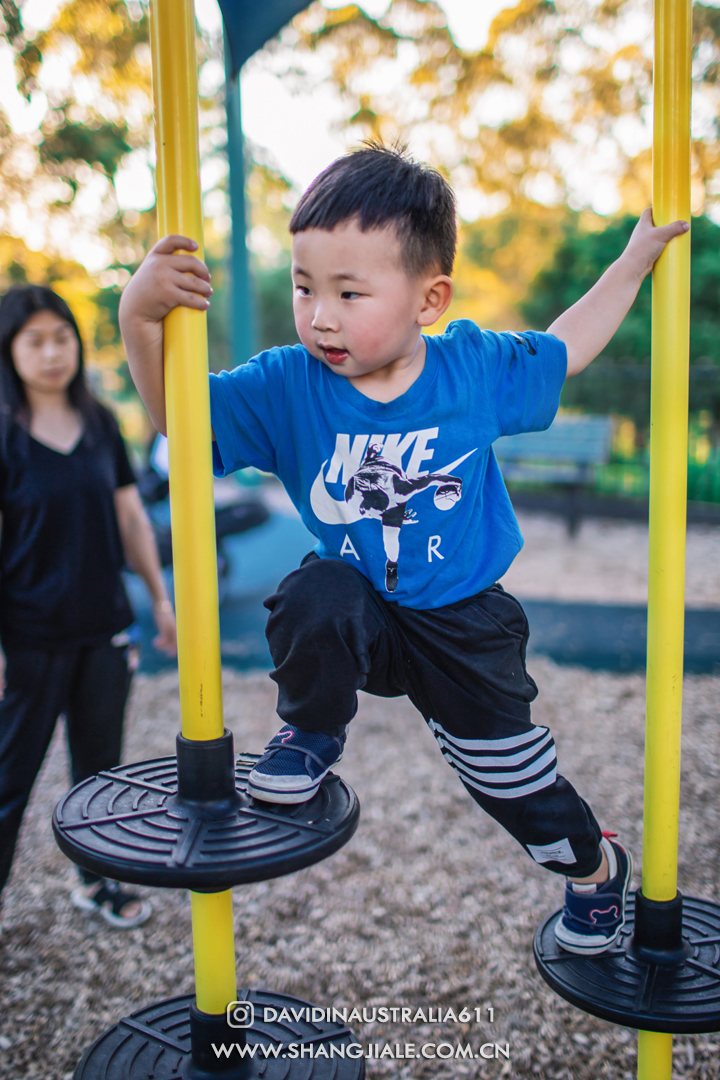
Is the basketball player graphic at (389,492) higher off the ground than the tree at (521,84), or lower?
lower

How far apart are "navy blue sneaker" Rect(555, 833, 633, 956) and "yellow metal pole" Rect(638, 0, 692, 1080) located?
Result: 3.9 inches

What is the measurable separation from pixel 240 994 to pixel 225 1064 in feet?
0.84

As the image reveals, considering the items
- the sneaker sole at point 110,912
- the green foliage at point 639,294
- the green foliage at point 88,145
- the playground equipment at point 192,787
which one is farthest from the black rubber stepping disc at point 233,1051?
the green foliage at point 639,294

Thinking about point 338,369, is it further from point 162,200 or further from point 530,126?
point 530,126

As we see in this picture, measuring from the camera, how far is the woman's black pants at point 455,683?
51.6 inches

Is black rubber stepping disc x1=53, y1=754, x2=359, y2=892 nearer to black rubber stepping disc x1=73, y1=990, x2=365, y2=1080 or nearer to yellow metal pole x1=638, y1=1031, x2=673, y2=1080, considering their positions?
black rubber stepping disc x1=73, y1=990, x2=365, y2=1080

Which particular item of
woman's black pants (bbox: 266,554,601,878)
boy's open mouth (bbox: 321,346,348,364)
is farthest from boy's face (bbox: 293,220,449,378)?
woman's black pants (bbox: 266,554,601,878)

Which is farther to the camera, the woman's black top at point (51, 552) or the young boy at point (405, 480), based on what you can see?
the woman's black top at point (51, 552)

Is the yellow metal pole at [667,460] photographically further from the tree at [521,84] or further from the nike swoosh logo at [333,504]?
the tree at [521,84]

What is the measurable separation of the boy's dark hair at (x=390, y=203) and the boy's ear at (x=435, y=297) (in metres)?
0.02

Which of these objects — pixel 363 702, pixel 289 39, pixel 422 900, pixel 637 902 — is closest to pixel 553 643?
pixel 363 702

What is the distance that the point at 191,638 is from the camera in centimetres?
121

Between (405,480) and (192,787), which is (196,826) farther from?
(405,480)

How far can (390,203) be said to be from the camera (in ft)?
4.21
